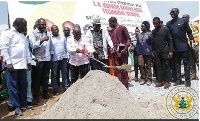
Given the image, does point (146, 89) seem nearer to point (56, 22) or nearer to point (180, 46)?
point (180, 46)

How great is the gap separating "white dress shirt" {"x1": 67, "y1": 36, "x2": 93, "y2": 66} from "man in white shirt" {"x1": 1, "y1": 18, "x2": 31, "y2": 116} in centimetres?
119

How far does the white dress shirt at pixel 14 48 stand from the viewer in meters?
4.60

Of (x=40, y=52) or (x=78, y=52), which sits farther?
(x=78, y=52)

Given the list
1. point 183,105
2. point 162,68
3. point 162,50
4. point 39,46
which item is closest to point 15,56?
point 39,46

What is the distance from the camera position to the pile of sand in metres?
3.77

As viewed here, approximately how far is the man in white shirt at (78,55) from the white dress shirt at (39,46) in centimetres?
51

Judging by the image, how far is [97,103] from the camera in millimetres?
3932

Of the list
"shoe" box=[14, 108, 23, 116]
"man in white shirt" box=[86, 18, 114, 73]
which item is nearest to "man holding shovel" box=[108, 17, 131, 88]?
"man in white shirt" box=[86, 18, 114, 73]

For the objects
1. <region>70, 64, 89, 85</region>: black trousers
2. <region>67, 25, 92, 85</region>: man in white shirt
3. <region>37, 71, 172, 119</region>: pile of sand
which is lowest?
→ <region>37, 71, 172, 119</region>: pile of sand

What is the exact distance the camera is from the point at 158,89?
6.24 meters

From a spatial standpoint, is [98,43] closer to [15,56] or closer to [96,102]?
[15,56]

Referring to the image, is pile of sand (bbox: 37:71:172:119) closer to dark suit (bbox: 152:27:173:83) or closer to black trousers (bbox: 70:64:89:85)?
black trousers (bbox: 70:64:89:85)

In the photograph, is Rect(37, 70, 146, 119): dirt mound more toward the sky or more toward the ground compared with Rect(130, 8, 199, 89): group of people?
more toward the ground

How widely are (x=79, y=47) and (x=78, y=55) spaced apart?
18cm
